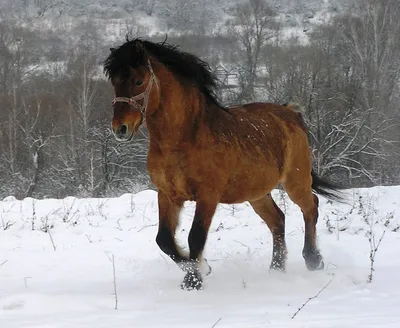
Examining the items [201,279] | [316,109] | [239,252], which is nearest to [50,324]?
[201,279]

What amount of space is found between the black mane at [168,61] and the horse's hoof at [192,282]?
166cm

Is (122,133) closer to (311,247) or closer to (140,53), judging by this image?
(140,53)

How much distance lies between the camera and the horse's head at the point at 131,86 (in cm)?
392

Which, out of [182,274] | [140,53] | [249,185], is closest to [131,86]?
[140,53]

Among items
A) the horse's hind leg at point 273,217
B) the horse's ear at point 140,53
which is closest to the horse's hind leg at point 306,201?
the horse's hind leg at point 273,217

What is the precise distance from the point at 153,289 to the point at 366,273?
2074 mm

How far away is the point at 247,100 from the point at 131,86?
23.5 meters

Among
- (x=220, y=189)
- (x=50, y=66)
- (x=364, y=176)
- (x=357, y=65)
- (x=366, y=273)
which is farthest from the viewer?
(x=50, y=66)

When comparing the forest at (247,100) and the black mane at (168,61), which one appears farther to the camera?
the forest at (247,100)

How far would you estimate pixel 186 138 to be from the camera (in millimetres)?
4336

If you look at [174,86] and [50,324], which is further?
[174,86]

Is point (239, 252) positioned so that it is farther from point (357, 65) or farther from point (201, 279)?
point (357, 65)

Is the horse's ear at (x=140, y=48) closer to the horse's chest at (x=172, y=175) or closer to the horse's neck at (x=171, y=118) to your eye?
the horse's neck at (x=171, y=118)

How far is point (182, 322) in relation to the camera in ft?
9.29
